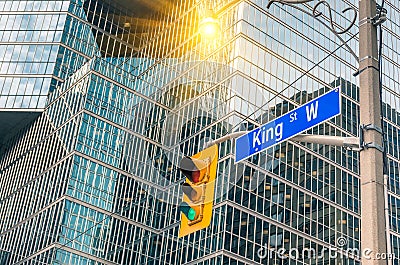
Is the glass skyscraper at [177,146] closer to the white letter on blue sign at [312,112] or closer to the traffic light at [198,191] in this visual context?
the traffic light at [198,191]

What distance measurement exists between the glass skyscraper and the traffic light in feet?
116

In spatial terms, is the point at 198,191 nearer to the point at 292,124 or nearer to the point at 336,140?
the point at 292,124

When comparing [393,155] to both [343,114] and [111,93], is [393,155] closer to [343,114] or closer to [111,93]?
[343,114]

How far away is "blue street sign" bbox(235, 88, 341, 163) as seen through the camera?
987cm

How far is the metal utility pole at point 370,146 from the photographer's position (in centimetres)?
826

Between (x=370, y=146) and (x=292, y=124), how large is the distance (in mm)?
1864

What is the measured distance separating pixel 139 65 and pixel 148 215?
19.6m

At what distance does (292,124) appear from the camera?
34.1 feet

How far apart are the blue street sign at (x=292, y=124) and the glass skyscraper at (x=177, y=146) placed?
36.1m

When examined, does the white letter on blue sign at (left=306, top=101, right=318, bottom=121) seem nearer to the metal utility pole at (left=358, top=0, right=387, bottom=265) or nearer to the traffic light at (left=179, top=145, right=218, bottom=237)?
the metal utility pole at (left=358, top=0, right=387, bottom=265)

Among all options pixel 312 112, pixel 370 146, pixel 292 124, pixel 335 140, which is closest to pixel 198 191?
pixel 292 124

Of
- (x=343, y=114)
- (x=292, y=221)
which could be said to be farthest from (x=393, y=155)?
(x=292, y=221)

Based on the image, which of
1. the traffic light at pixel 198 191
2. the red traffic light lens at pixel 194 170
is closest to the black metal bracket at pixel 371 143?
the traffic light at pixel 198 191

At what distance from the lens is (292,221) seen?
51.9 metres
